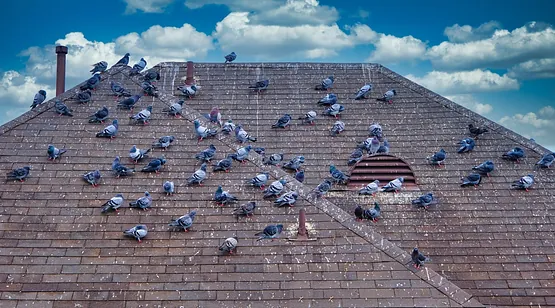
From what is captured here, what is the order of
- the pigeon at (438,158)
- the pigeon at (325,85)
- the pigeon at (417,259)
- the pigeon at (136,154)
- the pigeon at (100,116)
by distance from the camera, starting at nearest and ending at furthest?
the pigeon at (417,259) → the pigeon at (136,154) → the pigeon at (100,116) → the pigeon at (438,158) → the pigeon at (325,85)

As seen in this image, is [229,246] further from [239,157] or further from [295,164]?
[295,164]

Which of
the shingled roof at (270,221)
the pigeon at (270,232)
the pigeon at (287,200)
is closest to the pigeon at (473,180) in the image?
the shingled roof at (270,221)

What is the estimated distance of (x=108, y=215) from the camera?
38.7ft

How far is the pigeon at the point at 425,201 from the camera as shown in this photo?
1377 centimetres

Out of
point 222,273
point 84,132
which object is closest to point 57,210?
point 84,132

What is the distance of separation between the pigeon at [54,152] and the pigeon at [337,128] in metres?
6.31

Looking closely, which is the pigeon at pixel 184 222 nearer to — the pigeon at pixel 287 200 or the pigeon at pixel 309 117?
the pigeon at pixel 287 200

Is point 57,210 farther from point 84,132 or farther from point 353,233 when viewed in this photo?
point 353,233

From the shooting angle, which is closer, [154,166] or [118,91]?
[154,166]

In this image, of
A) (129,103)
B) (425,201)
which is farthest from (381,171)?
(129,103)

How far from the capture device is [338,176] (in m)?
14.3

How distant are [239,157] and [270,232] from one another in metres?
2.35

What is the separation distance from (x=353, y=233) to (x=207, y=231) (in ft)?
8.52

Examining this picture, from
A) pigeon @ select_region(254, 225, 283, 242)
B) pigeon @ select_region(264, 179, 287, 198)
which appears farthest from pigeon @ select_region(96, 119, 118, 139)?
pigeon @ select_region(254, 225, 283, 242)
